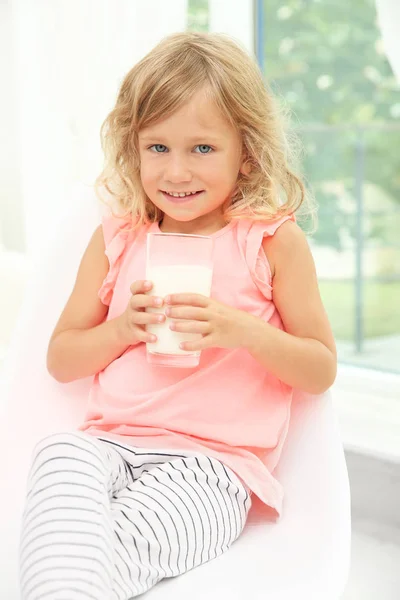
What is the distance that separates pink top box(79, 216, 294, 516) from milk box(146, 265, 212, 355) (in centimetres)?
16

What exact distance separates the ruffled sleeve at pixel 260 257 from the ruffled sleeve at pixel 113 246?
0.22 m

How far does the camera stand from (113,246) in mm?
1354

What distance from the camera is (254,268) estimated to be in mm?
1270

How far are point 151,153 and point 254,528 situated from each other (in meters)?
0.59

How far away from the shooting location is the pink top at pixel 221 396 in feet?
3.98

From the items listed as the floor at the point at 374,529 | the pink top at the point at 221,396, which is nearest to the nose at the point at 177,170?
the pink top at the point at 221,396

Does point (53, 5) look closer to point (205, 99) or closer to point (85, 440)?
point (205, 99)

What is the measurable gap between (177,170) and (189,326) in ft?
0.87

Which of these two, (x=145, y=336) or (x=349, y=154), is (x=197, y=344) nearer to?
(x=145, y=336)

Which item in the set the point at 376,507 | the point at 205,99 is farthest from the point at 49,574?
the point at 376,507

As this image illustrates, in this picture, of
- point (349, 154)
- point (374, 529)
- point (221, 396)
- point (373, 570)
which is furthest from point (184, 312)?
point (349, 154)

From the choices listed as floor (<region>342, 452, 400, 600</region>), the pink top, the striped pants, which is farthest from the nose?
floor (<region>342, 452, 400, 600</region>)

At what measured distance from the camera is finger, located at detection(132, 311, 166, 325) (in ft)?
3.57

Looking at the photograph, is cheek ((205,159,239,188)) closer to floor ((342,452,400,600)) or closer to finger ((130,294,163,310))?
finger ((130,294,163,310))
